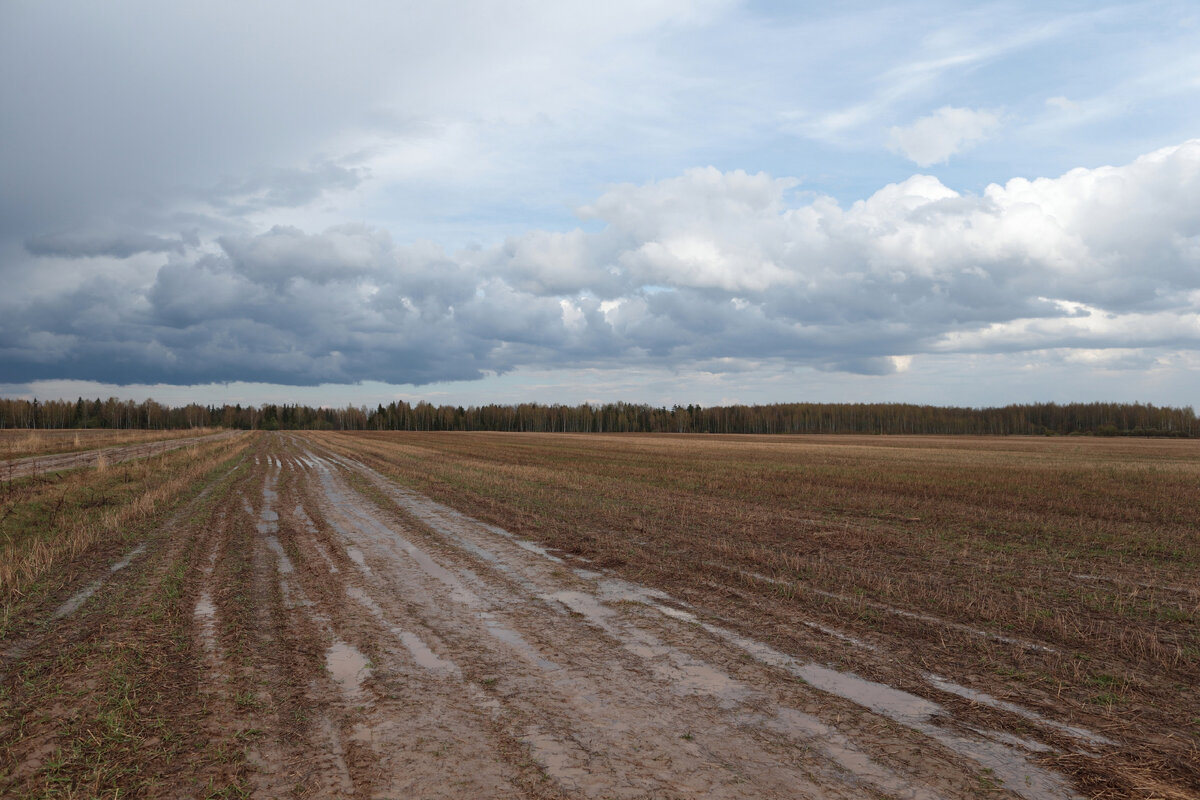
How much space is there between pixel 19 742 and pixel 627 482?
22757 millimetres

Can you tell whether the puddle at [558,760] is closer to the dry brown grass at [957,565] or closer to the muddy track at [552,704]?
→ the muddy track at [552,704]

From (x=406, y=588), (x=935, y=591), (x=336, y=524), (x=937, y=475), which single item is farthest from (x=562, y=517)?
(x=937, y=475)

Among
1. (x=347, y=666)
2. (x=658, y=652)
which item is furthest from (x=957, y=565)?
(x=347, y=666)

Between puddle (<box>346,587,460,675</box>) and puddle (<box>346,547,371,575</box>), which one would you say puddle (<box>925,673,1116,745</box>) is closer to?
puddle (<box>346,587,460,675</box>)

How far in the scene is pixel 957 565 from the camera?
12031 millimetres

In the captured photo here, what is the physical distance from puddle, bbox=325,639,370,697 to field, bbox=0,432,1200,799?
1.5 inches

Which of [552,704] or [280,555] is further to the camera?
[280,555]

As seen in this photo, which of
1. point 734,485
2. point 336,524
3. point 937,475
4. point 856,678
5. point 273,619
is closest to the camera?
point 856,678

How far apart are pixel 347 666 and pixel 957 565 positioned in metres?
10.7

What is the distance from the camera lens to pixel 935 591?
32.8ft

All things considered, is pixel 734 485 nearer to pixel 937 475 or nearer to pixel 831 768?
pixel 937 475

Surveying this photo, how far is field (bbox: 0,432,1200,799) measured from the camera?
15.1 ft

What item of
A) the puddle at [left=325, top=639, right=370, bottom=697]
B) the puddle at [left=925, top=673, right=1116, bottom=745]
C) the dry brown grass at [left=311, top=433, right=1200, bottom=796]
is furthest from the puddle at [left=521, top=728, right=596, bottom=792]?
the puddle at [left=925, top=673, right=1116, bottom=745]

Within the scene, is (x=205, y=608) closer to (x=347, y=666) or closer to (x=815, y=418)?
(x=347, y=666)
